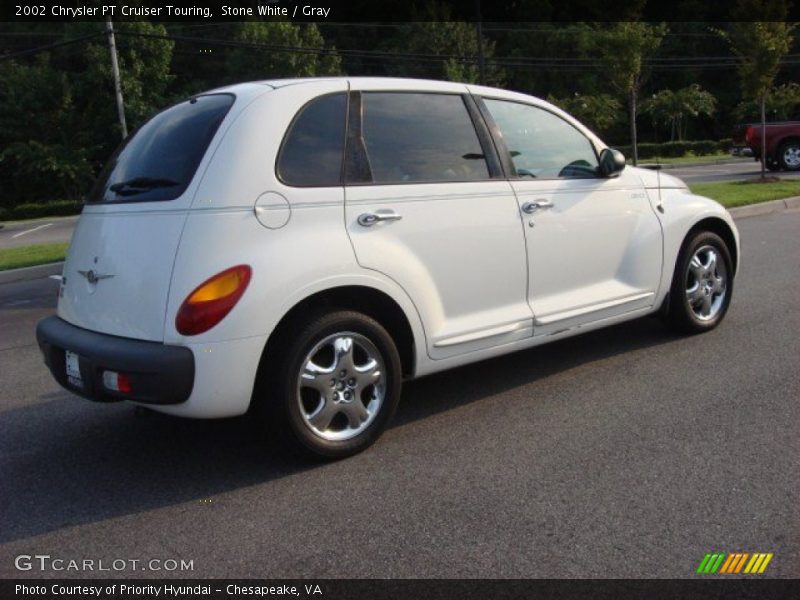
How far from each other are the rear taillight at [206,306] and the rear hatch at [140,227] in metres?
0.11

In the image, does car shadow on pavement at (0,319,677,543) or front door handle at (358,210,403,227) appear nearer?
car shadow on pavement at (0,319,677,543)

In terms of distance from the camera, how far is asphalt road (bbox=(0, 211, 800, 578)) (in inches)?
110

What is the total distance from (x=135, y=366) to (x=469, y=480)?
4.97ft

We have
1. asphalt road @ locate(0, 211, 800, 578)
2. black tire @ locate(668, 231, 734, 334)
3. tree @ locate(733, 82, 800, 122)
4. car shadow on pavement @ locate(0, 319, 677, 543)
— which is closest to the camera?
asphalt road @ locate(0, 211, 800, 578)

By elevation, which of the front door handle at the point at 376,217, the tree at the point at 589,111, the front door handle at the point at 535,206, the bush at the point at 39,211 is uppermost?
the tree at the point at 589,111

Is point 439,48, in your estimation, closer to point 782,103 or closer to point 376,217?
point 782,103

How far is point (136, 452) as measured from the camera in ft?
12.8

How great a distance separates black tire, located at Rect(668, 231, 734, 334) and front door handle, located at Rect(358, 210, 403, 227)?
2381 millimetres

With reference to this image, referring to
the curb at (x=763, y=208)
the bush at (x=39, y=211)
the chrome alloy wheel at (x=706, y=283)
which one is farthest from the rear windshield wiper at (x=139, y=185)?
the bush at (x=39, y=211)

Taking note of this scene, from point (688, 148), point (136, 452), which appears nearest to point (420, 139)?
point (136, 452)

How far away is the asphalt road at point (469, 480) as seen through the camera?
→ 9.15ft

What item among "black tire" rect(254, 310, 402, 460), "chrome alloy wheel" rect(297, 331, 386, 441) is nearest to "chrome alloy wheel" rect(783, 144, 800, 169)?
"black tire" rect(254, 310, 402, 460)

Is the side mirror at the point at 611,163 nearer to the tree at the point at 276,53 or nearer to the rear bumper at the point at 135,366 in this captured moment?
the rear bumper at the point at 135,366

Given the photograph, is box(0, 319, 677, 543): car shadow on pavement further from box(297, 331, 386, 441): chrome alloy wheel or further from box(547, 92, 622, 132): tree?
box(547, 92, 622, 132): tree
